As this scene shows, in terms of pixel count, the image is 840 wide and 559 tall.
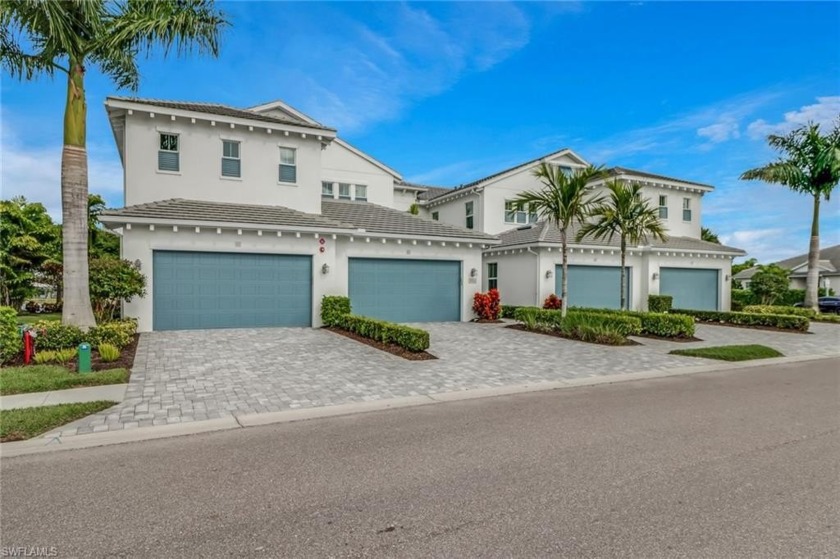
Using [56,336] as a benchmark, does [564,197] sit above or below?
above

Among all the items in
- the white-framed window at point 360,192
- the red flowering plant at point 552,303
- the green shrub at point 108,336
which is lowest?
the green shrub at point 108,336

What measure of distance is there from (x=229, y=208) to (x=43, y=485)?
12282mm

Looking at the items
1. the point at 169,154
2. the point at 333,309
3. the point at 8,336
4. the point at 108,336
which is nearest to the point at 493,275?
the point at 333,309

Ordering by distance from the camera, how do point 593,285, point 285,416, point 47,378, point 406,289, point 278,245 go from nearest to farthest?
point 285,416, point 47,378, point 278,245, point 406,289, point 593,285

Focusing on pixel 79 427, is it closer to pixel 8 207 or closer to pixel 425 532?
pixel 425 532

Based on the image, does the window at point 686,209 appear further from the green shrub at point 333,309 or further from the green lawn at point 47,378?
the green lawn at point 47,378

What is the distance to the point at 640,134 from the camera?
73.2 ft

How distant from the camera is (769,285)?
1030 inches

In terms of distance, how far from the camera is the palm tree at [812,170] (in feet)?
70.7

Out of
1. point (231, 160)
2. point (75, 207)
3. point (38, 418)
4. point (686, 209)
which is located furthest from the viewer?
point (686, 209)

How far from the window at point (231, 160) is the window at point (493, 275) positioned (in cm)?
1258

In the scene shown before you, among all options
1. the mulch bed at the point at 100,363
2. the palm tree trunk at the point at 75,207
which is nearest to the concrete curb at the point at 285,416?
the mulch bed at the point at 100,363

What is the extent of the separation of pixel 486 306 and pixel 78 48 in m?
14.3

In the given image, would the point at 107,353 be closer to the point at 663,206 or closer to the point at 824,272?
the point at 663,206
